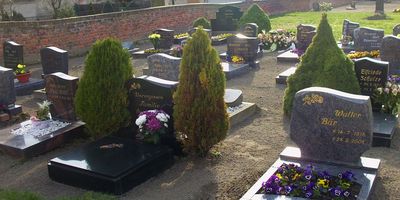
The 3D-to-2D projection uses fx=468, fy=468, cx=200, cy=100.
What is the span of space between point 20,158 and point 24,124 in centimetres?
127

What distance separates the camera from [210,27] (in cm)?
2238

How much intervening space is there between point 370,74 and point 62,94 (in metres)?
5.89

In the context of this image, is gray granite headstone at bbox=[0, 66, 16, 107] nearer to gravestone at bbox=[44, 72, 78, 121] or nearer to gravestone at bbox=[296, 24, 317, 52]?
gravestone at bbox=[44, 72, 78, 121]

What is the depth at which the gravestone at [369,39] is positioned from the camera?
1436cm

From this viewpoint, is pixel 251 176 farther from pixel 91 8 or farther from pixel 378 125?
pixel 91 8

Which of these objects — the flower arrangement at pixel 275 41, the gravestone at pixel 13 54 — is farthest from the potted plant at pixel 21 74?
the flower arrangement at pixel 275 41

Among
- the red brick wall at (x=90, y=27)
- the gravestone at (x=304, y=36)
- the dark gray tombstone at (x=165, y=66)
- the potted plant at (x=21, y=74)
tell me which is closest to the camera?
the dark gray tombstone at (x=165, y=66)

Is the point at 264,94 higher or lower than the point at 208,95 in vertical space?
lower

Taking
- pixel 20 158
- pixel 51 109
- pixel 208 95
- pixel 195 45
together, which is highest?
pixel 195 45

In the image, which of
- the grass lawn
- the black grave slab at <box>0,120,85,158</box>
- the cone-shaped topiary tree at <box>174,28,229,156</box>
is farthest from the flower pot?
the grass lawn

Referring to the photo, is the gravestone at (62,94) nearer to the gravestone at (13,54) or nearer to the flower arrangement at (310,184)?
the flower arrangement at (310,184)

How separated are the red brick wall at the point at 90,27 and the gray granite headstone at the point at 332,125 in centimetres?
1313

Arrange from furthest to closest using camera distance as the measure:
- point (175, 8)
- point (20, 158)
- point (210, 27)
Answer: point (175, 8) < point (210, 27) < point (20, 158)

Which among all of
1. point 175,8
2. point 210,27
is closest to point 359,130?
point 210,27
